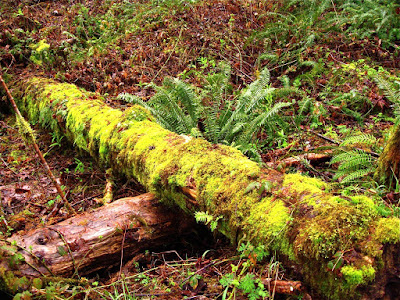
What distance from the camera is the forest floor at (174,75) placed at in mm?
2502

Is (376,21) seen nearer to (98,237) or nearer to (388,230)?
(388,230)

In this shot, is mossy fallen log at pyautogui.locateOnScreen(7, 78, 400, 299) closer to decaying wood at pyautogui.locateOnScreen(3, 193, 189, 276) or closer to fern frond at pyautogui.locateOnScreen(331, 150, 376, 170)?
decaying wood at pyautogui.locateOnScreen(3, 193, 189, 276)

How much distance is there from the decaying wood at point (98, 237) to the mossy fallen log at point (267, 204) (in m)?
0.24

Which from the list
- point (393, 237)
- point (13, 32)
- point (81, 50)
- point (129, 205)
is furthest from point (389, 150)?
point (13, 32)

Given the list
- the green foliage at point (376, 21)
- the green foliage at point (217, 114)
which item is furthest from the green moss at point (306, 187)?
the green foliage at point (376, 21)

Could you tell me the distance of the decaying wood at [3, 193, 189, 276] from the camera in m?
2.36

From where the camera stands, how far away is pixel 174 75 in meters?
6.23

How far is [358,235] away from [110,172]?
2.93 meters

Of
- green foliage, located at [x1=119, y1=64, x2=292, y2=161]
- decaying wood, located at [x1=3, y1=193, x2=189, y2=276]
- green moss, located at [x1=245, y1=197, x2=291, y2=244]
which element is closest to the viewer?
green moss, located at [x1=245, y1=197, x2=291, y2=244]

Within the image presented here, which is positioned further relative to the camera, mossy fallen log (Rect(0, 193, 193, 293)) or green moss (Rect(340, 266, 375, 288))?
mossy fallen log (Rect(0, 193, 193, 293))

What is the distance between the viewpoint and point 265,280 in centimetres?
187

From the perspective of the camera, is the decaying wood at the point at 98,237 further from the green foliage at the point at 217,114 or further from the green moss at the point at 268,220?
the green foliage at the point at 217,114

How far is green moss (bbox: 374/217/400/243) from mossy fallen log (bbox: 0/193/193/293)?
1618 mm

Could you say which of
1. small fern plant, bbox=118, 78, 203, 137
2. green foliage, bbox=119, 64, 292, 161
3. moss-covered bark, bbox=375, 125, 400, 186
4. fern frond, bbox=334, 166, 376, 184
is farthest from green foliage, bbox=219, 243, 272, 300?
small fern plant, bbox=118, 78, 203, 137
